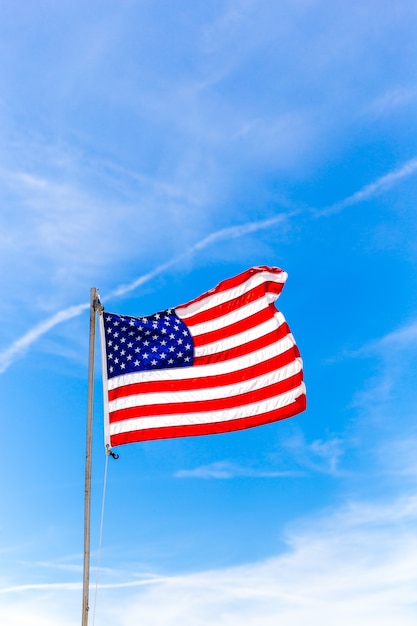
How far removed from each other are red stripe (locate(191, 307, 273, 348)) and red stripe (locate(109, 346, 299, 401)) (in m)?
1.32

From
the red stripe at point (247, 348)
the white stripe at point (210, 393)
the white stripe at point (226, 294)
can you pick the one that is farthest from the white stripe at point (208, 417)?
the white stripe at point (226, 294)

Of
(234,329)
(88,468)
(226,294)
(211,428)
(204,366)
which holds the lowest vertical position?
(88,468)

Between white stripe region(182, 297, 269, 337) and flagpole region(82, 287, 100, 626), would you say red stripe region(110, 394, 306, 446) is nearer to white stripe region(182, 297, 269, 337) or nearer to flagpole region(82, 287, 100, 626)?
flagpole region(82, 287, 100, 626)

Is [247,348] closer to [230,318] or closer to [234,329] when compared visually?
[234,329]

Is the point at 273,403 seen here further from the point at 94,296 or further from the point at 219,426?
the point at 94,296

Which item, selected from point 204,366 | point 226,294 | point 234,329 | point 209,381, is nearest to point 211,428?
point 209,381

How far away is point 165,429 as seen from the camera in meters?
24.7

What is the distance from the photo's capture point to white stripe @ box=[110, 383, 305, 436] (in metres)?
24.5

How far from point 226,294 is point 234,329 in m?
1.32

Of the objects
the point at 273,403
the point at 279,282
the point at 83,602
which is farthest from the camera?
the point at 279,282

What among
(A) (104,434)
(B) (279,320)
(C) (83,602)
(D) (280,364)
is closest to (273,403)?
(D) (280,364)

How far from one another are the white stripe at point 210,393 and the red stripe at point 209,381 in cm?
11

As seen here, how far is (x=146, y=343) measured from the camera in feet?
85.3

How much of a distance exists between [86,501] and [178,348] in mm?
6359
